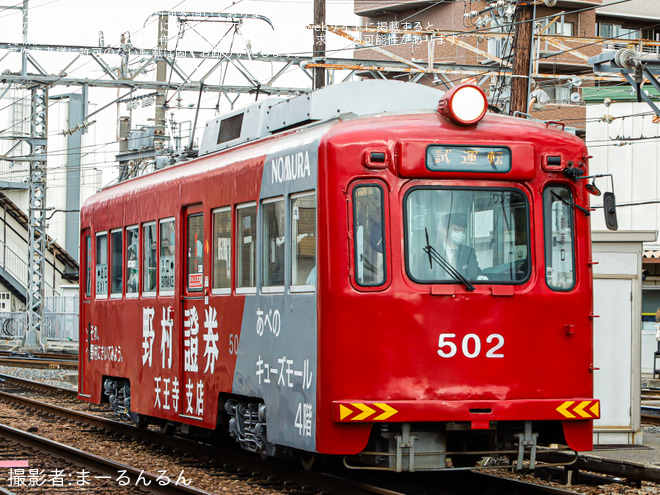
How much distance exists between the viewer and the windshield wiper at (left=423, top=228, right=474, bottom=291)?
750 centimetres

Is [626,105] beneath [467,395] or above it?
above

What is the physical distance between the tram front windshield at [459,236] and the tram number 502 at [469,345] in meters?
0.40

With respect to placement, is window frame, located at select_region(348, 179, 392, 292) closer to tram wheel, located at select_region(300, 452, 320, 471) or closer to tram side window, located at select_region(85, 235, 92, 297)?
tram wheel, located at select_region(300, 452, 320, 471)

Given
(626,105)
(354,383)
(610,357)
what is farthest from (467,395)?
(626,105)

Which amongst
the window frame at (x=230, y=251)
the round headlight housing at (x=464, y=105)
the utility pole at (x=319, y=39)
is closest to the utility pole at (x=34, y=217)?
the utility pole at (x=319, y=39)

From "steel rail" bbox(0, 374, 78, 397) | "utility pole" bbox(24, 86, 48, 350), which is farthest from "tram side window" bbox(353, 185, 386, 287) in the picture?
"utility pole" bbox(24, 86, 48, 350)

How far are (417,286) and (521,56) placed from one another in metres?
8.20

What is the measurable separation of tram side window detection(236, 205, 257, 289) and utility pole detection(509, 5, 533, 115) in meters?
6.67

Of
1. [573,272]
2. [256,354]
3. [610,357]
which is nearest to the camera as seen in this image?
[573,272]

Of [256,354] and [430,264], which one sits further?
[256,354]

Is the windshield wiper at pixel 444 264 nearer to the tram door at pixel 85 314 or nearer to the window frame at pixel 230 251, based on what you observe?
the window frame at pixel 230 251

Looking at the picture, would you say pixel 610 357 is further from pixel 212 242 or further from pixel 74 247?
pixel 74 247

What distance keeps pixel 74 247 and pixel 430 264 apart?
42.0 metres

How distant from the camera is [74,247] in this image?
4762cm
